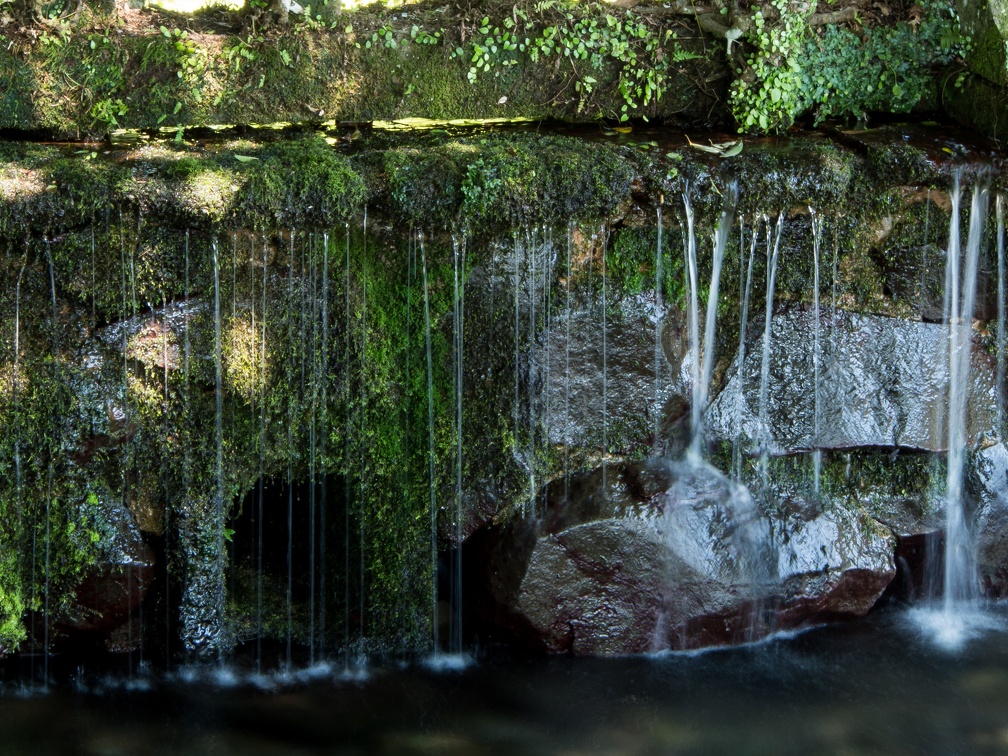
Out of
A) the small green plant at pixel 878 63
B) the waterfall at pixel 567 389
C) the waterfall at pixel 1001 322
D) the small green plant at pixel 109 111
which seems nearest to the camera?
the waterfall at pixel 567 389

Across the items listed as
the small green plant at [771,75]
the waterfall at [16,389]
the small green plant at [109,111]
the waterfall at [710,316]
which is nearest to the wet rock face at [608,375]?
the waterfall at [710,316]

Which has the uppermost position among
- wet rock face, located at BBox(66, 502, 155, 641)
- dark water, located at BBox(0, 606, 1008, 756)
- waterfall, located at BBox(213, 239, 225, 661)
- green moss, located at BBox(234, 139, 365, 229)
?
green moss, located at BBox(234, 139, 365, 229)

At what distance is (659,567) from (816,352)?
1.45 metres

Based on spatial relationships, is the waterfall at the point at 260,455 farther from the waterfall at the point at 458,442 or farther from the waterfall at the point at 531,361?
the waterfall at the point at 531,361

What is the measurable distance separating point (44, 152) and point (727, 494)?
12.7ft

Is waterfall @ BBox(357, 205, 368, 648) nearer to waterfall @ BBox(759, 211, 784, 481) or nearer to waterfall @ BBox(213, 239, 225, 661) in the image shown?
waterfall @ BBox(213, 239, 225, 661)

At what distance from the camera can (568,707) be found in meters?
5.31

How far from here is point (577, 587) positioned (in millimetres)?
5672

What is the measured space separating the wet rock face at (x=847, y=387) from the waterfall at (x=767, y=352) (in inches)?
0.8

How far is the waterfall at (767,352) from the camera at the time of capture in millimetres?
5832

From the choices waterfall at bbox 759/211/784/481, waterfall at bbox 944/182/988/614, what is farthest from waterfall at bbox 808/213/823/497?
waterfall at bbox 944/182/988/614

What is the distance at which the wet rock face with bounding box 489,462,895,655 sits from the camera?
5.66 meters

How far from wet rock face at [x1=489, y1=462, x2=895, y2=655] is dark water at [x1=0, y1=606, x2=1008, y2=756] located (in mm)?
155

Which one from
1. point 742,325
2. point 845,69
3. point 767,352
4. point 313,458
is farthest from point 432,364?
point 845,69
